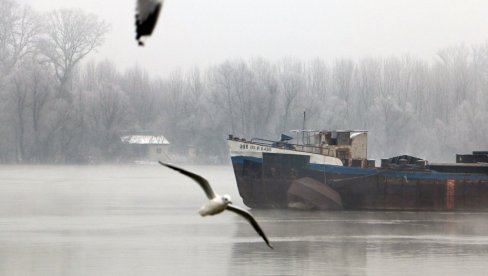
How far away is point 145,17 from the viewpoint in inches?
142

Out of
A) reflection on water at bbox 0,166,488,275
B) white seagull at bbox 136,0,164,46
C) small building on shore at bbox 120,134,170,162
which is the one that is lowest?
reflection on water at bbox 0,166,488,275

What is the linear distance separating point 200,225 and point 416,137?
270 ft

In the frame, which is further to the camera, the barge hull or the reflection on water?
the barge hull

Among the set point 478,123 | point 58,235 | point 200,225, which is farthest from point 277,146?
point 478,123

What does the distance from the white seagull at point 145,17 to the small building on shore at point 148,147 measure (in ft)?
445

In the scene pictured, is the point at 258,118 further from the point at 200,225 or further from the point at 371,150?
the point at 200,225

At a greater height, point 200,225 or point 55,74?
point 55,74

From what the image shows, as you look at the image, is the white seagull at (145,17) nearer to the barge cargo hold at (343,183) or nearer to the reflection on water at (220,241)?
the reflection on water at (220,241)

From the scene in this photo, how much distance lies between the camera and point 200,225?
1794 inches

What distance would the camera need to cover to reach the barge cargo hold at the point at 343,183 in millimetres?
52906

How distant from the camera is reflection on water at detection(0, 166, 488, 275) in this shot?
28766 mm

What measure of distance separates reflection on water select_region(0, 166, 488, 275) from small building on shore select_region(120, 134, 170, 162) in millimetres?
76141

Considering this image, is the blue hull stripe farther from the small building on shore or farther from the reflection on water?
the small building on shore

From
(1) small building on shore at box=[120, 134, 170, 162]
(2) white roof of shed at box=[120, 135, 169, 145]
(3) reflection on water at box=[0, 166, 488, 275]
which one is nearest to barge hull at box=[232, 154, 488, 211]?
(3) reflection on water at box=[0, 166, 488, 275]
